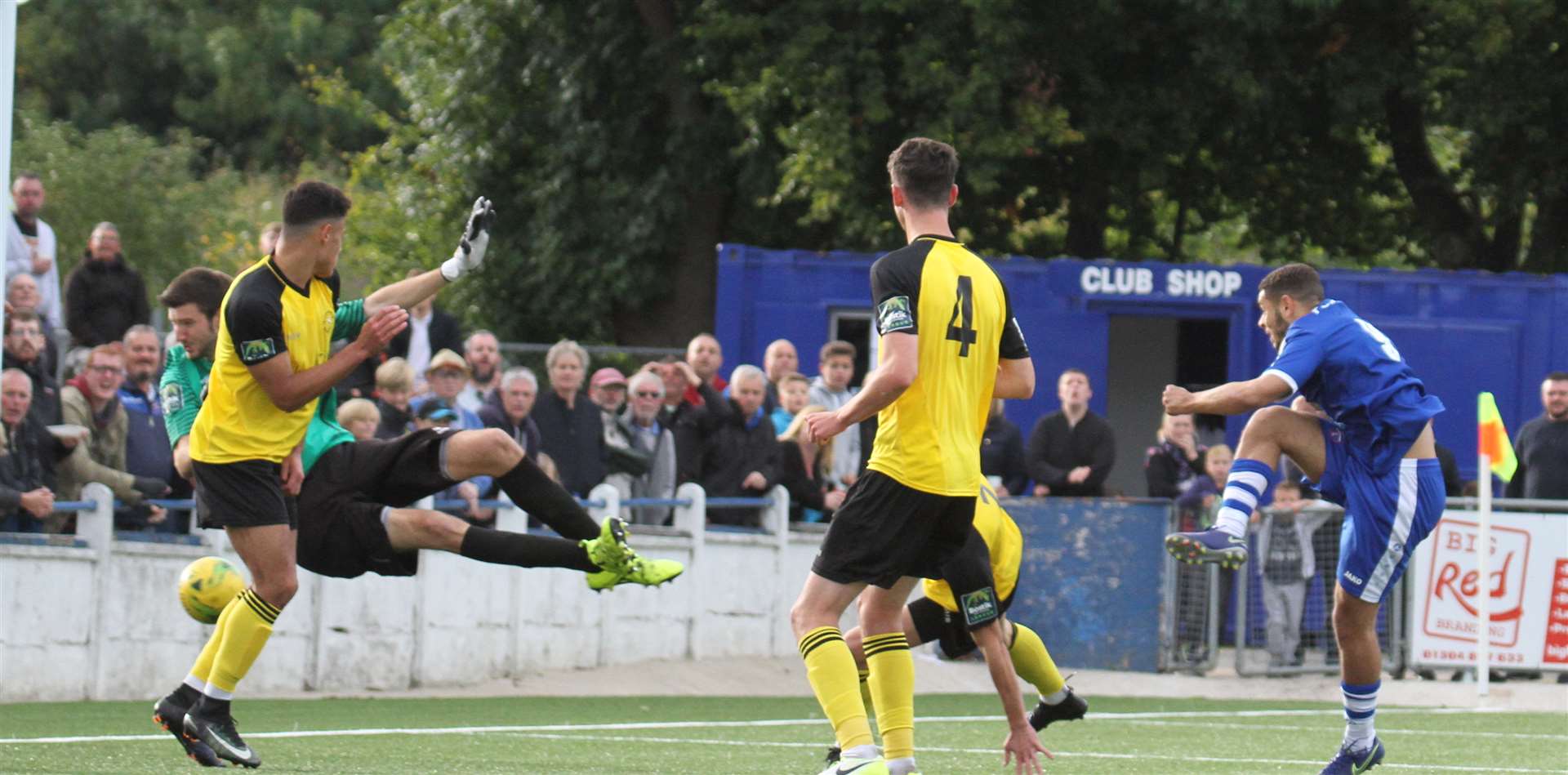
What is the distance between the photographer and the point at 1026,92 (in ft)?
81.3

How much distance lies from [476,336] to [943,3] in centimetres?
955

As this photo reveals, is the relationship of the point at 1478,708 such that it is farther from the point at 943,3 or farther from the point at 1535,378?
the point at 943,3

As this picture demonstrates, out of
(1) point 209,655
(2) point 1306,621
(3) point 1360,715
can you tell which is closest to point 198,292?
(1) point 209,655

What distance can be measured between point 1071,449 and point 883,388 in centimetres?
1051

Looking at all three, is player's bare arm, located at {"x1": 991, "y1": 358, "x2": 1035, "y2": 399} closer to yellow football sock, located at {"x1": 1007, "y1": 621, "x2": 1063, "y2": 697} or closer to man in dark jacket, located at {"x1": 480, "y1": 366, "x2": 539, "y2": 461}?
yellow football sock, located at {"x1": 1007, "y1": 621, "x2": 1063, "y2": 697}

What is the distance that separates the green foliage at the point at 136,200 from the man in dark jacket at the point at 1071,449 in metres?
23.0

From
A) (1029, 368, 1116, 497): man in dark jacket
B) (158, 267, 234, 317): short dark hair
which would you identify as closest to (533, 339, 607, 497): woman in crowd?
(1029, 368, 1116, 497): man in dark jacket

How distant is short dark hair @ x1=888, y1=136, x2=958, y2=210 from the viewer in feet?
25.6

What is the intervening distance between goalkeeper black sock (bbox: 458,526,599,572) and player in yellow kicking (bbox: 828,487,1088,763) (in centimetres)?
114

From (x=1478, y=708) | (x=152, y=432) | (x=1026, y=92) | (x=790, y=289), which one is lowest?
(x=1478, y=708)

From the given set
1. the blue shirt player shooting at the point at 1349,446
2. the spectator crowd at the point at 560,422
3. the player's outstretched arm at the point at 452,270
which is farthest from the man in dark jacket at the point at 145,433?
the blue shirt player shooting at the point at 1349,446

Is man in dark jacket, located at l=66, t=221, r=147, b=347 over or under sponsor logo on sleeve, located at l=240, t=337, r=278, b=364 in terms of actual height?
over

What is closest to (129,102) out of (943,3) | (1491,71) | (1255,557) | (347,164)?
(347,164)

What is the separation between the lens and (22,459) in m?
13.1
